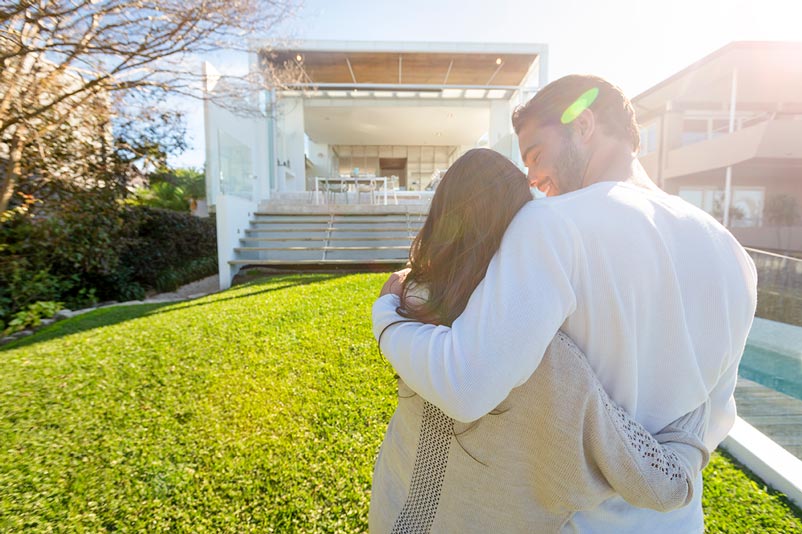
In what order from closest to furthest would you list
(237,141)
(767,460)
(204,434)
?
(767,460), (204,434), (237,141)

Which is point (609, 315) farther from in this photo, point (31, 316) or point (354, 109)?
point (354, 109)

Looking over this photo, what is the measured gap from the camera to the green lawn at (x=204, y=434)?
1.93m

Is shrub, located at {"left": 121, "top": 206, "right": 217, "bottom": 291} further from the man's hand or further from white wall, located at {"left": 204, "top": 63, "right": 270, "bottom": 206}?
the man's hand

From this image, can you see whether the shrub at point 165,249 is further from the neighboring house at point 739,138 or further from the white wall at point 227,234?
the neighboring house at point 739,138

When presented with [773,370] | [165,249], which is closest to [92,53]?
[165,249]

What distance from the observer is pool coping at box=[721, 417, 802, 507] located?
209cm

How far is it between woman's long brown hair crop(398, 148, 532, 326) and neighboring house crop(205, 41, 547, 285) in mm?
6188

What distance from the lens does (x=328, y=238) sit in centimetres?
848

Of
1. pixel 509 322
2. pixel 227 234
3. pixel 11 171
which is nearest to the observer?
pixel 509 322

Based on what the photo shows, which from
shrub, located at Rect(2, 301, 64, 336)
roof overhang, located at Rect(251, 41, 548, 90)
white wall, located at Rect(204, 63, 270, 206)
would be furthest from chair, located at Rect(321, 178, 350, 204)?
shrub, located at Rect(2, 301, 64, 336)

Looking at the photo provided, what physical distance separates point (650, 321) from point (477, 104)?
49.8ft

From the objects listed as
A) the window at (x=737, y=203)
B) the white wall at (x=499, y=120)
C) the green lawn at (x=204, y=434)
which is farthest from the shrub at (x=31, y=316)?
the window at (x=737, y=203)

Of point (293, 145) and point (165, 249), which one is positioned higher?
point (293, 145)

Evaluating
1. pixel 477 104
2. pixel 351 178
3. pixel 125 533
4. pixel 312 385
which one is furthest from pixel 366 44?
pixel 125 533
